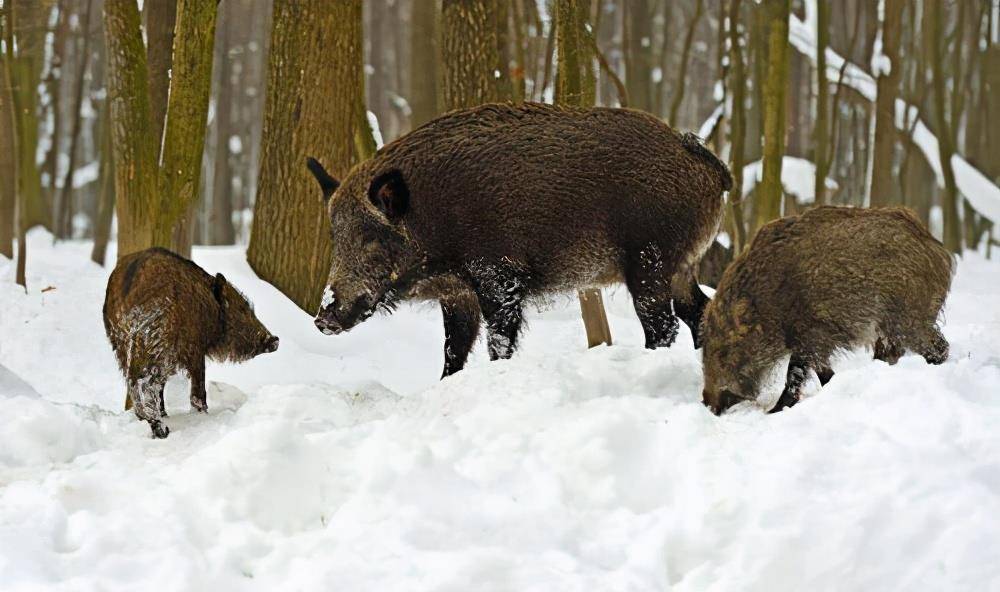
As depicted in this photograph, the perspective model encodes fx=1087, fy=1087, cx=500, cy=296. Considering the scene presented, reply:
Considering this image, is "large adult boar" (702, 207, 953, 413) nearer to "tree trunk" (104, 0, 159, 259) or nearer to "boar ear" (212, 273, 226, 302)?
"boar ear" (212, 273, 226, 302)

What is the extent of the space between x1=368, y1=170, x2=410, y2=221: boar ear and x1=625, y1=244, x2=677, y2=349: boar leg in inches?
52.2

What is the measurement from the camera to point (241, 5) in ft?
118

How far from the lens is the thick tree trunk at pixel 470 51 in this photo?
9656 mm

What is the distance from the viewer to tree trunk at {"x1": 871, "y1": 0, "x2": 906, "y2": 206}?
1509cm

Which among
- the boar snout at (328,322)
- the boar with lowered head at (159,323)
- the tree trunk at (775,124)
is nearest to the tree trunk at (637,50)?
the tree trunk at (775,124)

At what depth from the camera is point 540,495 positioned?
395cm

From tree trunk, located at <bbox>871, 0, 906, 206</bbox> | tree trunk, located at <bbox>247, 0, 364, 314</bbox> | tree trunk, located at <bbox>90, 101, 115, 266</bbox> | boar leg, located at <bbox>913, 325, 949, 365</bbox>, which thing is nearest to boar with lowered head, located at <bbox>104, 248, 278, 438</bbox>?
tree trunk, located at <bbox>247, 0, 364, 314</bbox>

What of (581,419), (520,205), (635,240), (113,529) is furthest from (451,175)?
(113,529)

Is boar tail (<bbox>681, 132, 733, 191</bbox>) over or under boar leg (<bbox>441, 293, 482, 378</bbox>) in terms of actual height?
over

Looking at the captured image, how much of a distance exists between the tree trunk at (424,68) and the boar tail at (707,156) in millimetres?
9506

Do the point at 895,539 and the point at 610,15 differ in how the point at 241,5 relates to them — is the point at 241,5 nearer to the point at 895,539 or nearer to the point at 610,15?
the point at 610,15

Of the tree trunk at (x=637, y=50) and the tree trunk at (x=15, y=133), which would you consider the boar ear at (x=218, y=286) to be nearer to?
the tree trunk at (x=15, y=133)

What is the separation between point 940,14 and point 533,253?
47.1 ft

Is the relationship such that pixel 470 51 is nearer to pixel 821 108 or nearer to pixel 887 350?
pixel 887 350
